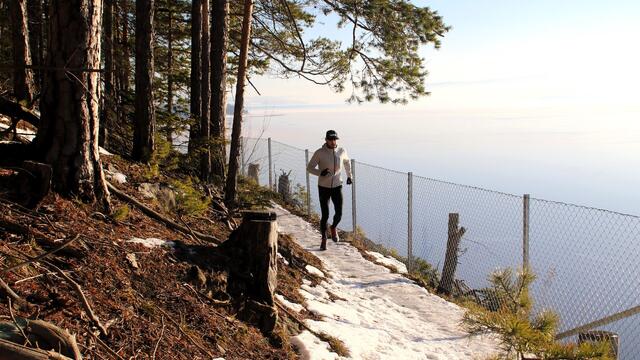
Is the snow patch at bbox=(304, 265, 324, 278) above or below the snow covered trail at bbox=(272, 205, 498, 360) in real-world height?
above

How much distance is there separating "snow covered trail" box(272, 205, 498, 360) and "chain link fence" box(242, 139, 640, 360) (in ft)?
2.96

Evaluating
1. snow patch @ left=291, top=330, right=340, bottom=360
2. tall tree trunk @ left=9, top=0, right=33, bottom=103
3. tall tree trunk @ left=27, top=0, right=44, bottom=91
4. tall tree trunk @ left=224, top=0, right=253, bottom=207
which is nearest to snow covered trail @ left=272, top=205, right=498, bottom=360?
snow patch @ left=291, top=330, right=340, bottom=360

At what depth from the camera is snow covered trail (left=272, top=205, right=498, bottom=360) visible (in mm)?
5316

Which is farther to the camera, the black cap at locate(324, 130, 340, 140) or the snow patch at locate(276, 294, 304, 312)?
the black cap at locate(324, 130, 340, 140)

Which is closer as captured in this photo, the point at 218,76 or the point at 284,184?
the point at 218,76

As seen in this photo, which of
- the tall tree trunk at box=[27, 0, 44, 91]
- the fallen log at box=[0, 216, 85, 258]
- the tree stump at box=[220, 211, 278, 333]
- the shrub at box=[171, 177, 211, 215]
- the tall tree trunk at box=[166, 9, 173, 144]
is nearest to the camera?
the fallen log at box=[0, 216, 85, 258]

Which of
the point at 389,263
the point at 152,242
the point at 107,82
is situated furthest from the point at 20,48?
the point at 389,263

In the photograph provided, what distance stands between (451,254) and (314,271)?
3.51 m

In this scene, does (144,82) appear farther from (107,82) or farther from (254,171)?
(254,171)

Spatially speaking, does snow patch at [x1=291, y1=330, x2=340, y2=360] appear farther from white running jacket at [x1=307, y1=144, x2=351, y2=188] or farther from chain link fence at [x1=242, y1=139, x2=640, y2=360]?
white running jacket at [x1=307, y1=144, x2=351, y2=188]

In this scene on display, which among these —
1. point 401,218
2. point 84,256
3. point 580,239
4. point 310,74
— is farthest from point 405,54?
point 84,256

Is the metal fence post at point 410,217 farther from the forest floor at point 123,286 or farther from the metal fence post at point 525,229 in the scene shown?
the forest floor at point 123,286

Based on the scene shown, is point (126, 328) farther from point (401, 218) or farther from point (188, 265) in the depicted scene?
point (401, 218)

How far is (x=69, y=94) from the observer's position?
4426mm
